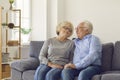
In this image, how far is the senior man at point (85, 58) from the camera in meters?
3.29

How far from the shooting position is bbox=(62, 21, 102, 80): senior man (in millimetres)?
3289

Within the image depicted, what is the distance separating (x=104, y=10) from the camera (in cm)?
514

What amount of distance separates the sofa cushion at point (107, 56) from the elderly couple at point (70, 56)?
27 cm

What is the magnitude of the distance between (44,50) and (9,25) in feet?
4.14

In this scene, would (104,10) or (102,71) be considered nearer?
(102,71)

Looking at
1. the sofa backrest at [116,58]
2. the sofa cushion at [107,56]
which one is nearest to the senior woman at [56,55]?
the sofa cushion at [107,56]

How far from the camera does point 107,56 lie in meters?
3.77

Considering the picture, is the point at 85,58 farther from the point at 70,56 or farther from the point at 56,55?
the point at 56,55

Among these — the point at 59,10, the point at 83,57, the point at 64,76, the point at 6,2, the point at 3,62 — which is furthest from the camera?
the point at 59,10

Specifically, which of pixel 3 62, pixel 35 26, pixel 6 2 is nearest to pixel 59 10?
pixel 35 26

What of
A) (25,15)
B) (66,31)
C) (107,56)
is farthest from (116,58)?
(25,15)

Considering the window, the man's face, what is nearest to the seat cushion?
the man's face

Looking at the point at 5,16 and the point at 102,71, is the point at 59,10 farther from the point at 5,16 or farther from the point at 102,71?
the point at 102,71

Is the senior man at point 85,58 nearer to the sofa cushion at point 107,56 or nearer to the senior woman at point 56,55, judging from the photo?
the senior woman at point 56,55
